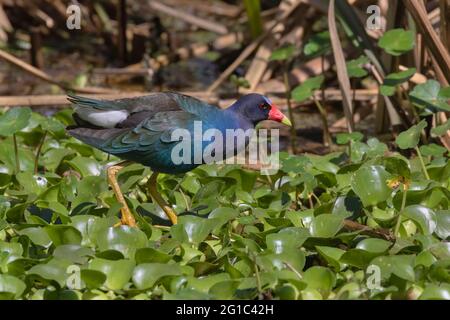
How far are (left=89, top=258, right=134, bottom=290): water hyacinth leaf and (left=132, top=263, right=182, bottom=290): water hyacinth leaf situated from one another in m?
0.03

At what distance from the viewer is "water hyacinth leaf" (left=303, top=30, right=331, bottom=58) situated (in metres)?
4.95

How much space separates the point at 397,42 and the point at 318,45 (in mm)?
577

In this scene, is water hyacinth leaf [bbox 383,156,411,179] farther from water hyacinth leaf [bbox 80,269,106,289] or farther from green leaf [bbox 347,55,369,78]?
water hyacinth leaf [bbox 80,269,106,289]

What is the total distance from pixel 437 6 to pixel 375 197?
1756 millimetres

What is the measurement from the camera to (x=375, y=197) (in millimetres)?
3703

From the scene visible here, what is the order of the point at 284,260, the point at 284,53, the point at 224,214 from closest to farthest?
the point at 284,260, the point at 224,214, the point at 284,53

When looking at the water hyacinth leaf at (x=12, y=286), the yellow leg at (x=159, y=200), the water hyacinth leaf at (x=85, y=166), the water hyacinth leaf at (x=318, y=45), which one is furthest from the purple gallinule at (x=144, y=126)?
the water hyacinth leaf at (x=318, y=45)

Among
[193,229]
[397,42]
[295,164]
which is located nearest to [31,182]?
[193,229]

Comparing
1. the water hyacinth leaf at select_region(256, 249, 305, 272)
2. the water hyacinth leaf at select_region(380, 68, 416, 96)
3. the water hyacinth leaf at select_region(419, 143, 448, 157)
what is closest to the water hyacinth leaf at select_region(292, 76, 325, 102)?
the water hyacinth leaf at select_region(380, 68, 416, 96)

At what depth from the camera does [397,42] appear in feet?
14.7

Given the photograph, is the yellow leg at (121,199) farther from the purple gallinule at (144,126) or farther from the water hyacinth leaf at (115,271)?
the water hyacinth leaf at (115,271)

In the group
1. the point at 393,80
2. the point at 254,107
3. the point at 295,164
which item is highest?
the point at 393,80

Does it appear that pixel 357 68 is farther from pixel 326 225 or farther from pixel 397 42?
pixel 326 225

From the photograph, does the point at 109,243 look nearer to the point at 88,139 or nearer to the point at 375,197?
the point at 88,139
